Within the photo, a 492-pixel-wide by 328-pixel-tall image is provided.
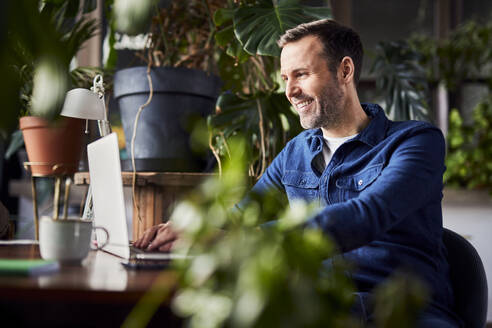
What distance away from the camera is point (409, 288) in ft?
1.43

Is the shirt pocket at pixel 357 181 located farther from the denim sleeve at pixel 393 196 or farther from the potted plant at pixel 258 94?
the potted plant at pixel 258 94

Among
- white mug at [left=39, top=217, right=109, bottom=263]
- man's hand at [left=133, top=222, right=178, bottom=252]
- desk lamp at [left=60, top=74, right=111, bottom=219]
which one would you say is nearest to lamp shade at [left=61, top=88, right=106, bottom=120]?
desk lamp at [left=60, top=74, right=111, bottom=219]

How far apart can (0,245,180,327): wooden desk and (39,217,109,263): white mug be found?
25 millimetres

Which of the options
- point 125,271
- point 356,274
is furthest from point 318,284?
point 356,274

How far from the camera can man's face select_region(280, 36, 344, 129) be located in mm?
1605

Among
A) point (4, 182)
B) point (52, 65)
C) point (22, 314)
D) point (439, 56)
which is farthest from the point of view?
point (439, 56)

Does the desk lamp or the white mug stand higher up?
the desk lamp

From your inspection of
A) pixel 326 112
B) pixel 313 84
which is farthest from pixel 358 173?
pixel 313 84

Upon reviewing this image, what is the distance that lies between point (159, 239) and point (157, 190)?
81 cm

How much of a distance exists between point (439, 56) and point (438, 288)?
8.95 feet

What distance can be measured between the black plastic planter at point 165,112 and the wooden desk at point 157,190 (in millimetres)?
128

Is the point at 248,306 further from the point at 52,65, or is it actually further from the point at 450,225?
the point at 450,225

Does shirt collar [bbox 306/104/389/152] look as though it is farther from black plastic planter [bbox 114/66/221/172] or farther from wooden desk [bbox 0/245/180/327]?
wooden desk [bbox 0/245/180/327]

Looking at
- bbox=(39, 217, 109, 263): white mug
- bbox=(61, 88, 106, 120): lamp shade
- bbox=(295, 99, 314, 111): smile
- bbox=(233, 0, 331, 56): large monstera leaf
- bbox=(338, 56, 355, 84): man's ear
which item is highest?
bbox=(233, 0, 331, 56): large monstera leaf
